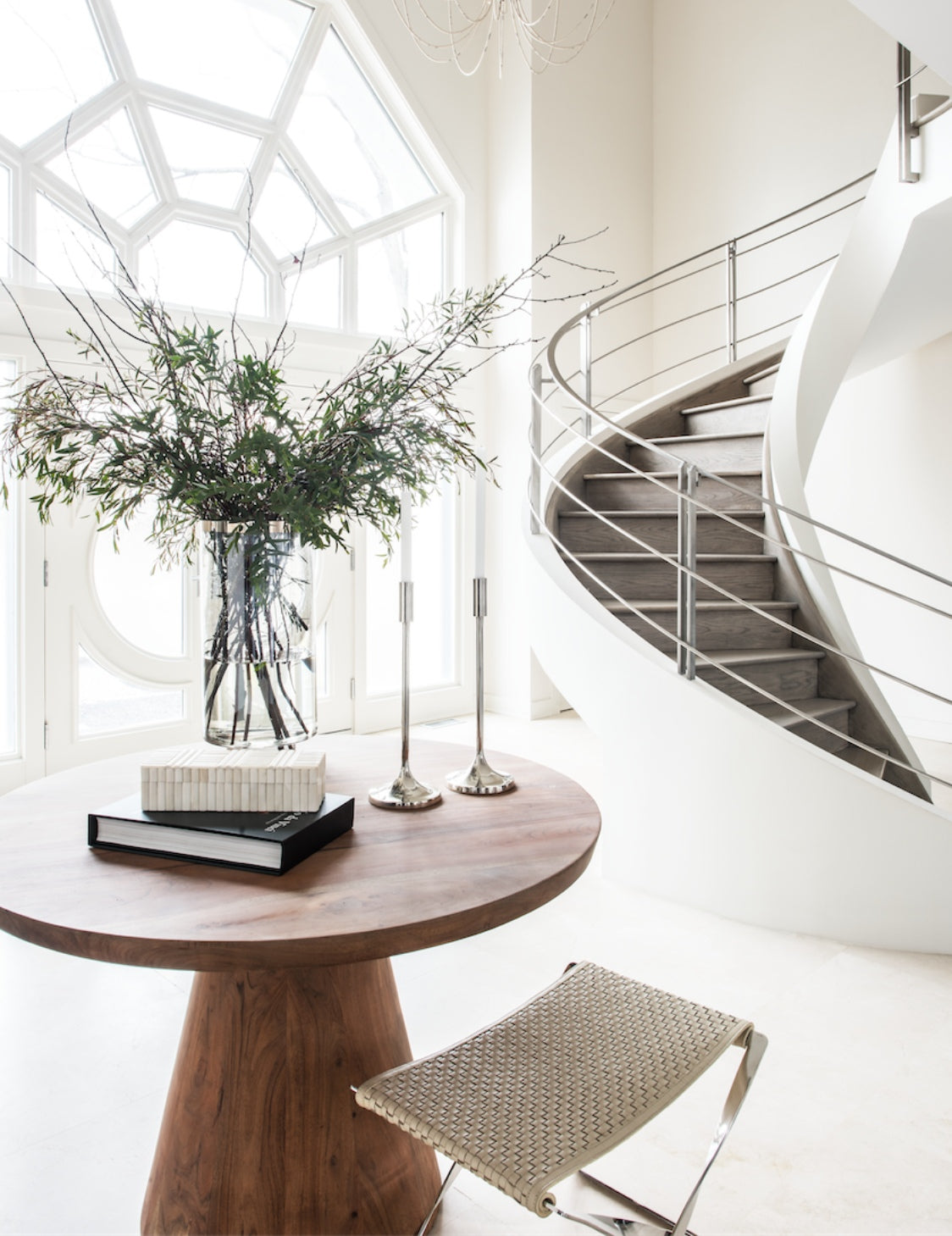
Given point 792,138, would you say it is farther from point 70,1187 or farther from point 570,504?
point 70,1187

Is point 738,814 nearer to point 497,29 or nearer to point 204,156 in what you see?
point 204,156

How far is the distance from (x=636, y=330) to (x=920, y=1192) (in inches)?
234

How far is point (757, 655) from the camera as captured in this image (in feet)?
10.7

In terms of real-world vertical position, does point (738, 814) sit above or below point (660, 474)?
below

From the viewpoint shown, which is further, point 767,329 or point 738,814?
point 767,329

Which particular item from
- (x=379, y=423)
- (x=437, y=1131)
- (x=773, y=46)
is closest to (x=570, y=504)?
(x=379, y=423)

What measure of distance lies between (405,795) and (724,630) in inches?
87.0

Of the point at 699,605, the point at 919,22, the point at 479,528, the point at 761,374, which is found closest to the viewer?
the point at 479,528

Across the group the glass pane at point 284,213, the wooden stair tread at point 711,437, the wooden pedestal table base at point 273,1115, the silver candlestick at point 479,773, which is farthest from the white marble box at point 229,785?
the glass pane at point 284,213

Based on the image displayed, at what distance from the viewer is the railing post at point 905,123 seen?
10.6ft

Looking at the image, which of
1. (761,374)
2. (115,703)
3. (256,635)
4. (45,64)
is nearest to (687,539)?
Answer: (256,635)

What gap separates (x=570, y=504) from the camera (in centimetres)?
404

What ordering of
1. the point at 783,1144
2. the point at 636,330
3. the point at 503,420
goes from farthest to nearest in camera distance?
the point at 636,330 → the point at 503,420 → the point at 783,1144

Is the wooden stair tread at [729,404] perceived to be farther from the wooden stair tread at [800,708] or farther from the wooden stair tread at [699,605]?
the wooden stair tread at [800,708]
